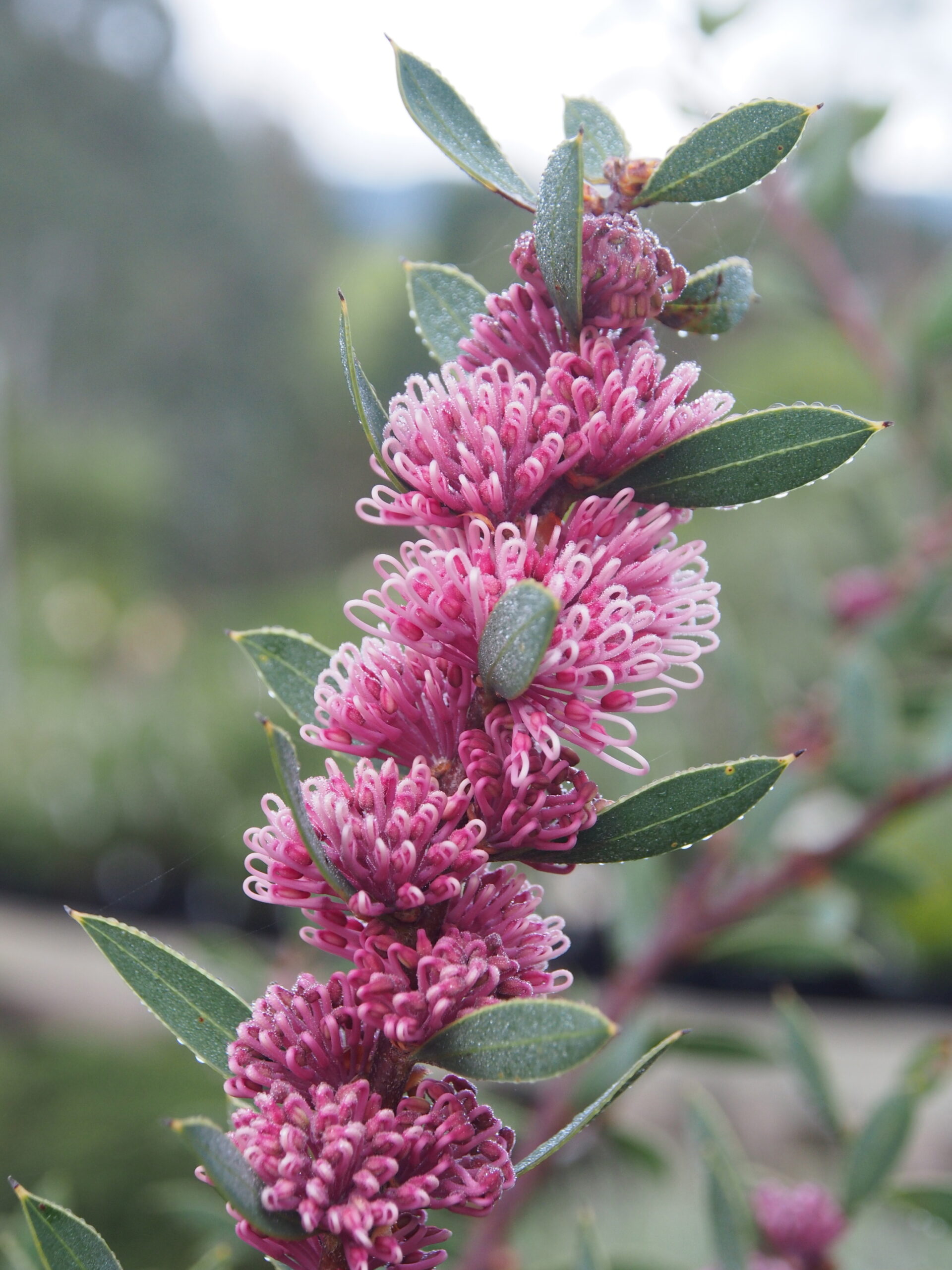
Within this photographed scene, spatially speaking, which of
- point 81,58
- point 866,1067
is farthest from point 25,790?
point 81,58

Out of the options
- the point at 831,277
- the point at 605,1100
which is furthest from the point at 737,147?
the point at 831,277

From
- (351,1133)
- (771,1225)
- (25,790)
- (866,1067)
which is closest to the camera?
(351,1133)

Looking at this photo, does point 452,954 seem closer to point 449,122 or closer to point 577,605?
point 577,605

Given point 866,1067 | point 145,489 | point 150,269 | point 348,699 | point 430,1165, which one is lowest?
point 866,1067

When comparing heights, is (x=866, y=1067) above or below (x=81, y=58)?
below

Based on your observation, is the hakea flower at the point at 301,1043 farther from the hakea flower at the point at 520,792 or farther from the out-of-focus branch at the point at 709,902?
the out-of-focus branch at the point at 709,902

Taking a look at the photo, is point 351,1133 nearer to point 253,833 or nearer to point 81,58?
point 253,833

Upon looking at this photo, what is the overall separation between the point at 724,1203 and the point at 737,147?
45 centimetres

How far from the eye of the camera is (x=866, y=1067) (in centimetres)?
149

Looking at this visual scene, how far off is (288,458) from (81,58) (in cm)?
263

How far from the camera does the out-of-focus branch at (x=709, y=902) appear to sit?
687mm

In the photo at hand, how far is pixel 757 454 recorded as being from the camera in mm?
299

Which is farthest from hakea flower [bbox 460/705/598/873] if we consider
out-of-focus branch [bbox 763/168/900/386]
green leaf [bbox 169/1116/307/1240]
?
out-of-focus branch [bbox 763/168/900/386]

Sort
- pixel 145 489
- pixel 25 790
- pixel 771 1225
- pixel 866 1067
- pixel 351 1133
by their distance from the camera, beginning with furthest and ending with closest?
pixel 145 489 < pixel 25 790 < pixel 866 1067 < pixel 771 1225 < pixel 351 1133
